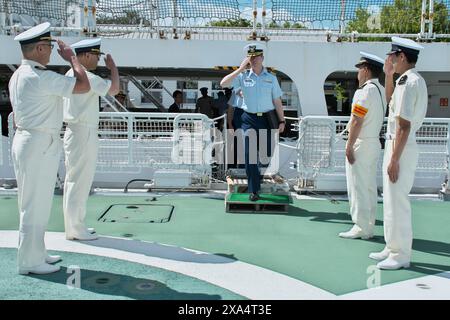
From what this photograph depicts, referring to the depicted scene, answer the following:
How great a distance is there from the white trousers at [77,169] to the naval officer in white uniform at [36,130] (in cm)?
81

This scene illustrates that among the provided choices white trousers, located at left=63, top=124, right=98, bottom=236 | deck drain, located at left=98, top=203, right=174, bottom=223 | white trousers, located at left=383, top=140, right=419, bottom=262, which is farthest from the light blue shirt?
white trousers, located at left=383, top=140, right=419, bottom=262

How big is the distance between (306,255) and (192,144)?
10.4 ft

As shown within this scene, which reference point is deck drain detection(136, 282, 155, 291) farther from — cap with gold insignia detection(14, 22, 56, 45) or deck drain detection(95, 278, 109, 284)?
cap with gold insignia detection(14, 22, 56, 45)

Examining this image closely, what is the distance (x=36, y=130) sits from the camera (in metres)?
3.53

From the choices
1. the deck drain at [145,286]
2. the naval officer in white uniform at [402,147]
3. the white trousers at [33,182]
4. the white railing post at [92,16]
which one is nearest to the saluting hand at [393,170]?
the naval officer in white uniform at [402,147]

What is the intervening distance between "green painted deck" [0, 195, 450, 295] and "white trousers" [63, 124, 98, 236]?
1.51 feet

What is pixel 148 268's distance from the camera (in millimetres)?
3898

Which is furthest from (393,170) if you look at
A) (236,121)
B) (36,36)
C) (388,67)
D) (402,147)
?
(36,36)

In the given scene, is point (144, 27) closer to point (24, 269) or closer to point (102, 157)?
point (102, 157)

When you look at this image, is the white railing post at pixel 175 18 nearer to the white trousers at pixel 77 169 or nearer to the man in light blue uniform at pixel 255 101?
the man in light blue uniform at pixel 255 101

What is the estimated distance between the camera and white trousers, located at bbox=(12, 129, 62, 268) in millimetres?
3516

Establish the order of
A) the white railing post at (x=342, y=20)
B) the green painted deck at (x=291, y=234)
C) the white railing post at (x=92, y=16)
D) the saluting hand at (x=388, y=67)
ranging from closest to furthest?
the green painted deck at (x=291, y=234), the saluting hand at (x=388, y=67), the white railing post at (x=92, y=16), the white railing post at (x=342, y=20)

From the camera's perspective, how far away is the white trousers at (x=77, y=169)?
177 inches

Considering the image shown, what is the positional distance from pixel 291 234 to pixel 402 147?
177 cm
